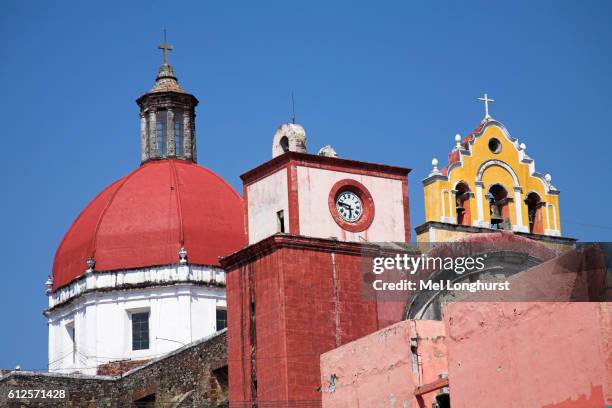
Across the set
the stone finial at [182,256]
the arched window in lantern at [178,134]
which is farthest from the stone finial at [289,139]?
the arched window in lantern at [178,134]

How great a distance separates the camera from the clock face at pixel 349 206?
125 ft

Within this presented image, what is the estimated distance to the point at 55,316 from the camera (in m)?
52.4

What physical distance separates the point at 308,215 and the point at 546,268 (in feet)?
36.5

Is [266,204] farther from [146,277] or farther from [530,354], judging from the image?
[530,354]

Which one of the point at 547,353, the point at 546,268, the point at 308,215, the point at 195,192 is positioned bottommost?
the point at 547,353

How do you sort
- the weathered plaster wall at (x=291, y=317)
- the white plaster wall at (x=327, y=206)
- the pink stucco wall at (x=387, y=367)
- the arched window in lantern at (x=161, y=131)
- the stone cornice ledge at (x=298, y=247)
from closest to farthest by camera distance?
the pink stucco wall at (x=387, y=367) → the weathered plaster wall at (x=291, y=317) → the stone cornice ledge at (x=298, y=247) → the white plaster wall at (x=327, y=206) → the arched window in lantern at (x=161, y=131)

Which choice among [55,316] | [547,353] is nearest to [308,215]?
[547,353]

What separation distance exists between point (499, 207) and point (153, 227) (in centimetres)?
1442

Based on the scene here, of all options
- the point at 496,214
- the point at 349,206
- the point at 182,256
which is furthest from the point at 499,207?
the point at 182,256

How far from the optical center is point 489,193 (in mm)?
39469

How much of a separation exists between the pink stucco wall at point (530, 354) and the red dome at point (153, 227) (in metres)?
24.7

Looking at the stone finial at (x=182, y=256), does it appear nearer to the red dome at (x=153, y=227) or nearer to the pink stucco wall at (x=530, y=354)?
the red dome at (x=153, y=227)

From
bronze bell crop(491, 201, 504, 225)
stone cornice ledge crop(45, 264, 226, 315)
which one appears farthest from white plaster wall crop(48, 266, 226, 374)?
bronze bell crop(491, 201, 504, 225)

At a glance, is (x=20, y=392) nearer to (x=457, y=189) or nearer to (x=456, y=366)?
(x=457, y=189)
